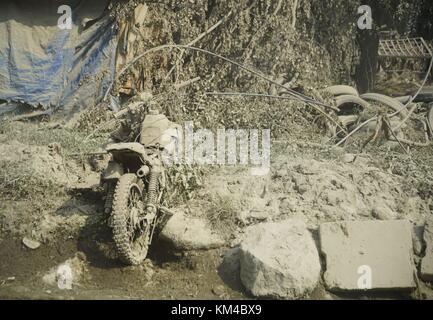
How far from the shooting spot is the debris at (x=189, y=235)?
5195mm

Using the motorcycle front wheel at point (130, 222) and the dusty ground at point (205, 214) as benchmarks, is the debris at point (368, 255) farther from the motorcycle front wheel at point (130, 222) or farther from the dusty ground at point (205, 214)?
the motorcycle front wheel at point (130, 222)

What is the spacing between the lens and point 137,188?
16.6 ft

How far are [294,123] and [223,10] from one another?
2.16 m

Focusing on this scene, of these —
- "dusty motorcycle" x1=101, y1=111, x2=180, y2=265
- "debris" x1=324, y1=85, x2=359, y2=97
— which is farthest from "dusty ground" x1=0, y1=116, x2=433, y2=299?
"debris" x1=324, y1=85, x2=359, y2=97

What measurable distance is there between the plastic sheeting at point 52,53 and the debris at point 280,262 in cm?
435

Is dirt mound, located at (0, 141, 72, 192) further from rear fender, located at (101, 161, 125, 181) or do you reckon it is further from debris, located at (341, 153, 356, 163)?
debris, located at (341, 153, 356, 163)

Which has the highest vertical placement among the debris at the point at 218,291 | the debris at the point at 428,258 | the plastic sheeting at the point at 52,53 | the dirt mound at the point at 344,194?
the plastic sheeting at the point at 52,53

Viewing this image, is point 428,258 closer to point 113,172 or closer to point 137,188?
point 137,188

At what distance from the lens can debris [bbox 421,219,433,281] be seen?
4734 mm

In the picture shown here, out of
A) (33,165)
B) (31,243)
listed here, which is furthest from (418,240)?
(33,165)

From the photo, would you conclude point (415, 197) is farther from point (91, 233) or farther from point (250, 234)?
point (91, 233)

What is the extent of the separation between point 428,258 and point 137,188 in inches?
106

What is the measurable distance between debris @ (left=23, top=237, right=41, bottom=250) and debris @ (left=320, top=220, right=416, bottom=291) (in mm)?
2757

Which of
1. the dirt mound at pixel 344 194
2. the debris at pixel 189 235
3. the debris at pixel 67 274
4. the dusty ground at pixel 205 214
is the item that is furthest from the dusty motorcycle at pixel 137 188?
the dirt mound at pixel 344 194
